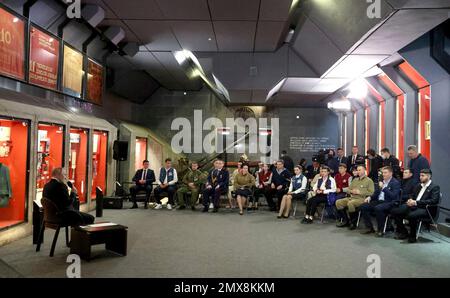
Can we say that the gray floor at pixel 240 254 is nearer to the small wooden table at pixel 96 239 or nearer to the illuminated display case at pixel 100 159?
the small wooden table at pixel 96 239

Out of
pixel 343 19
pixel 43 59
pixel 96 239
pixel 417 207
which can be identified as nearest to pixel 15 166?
pixel 43 59

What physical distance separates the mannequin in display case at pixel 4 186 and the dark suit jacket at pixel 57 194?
123cm

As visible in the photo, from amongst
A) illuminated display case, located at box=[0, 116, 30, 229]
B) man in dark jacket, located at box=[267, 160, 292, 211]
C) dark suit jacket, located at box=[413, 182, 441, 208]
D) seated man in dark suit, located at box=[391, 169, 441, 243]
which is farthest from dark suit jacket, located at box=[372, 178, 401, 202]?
illuminated display case, located at box=[0, 116, 30, 229]

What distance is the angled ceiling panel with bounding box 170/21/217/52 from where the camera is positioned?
750 cm

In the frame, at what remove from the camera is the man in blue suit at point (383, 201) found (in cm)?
623

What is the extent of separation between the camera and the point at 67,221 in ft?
15.9

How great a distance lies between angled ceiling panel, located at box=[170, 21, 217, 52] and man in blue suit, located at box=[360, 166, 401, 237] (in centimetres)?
449

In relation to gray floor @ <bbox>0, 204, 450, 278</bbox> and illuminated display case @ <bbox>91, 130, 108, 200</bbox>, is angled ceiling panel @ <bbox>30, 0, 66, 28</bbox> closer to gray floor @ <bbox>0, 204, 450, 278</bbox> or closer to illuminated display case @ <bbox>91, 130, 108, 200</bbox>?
illuminated display case @ <bbox>91, 130, 108, 200</bbox>

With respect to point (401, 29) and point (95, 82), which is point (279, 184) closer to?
point (401, 29)

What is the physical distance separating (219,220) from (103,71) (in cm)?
509

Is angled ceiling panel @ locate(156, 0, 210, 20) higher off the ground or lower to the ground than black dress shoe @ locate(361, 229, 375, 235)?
higher

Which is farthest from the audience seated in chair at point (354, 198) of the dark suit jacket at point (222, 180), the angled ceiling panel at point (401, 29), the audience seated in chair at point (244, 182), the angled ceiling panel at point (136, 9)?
the angled ceiling panel at point (136, 9)

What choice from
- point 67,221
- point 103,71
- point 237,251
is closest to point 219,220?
point 237,251

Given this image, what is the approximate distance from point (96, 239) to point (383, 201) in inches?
187
